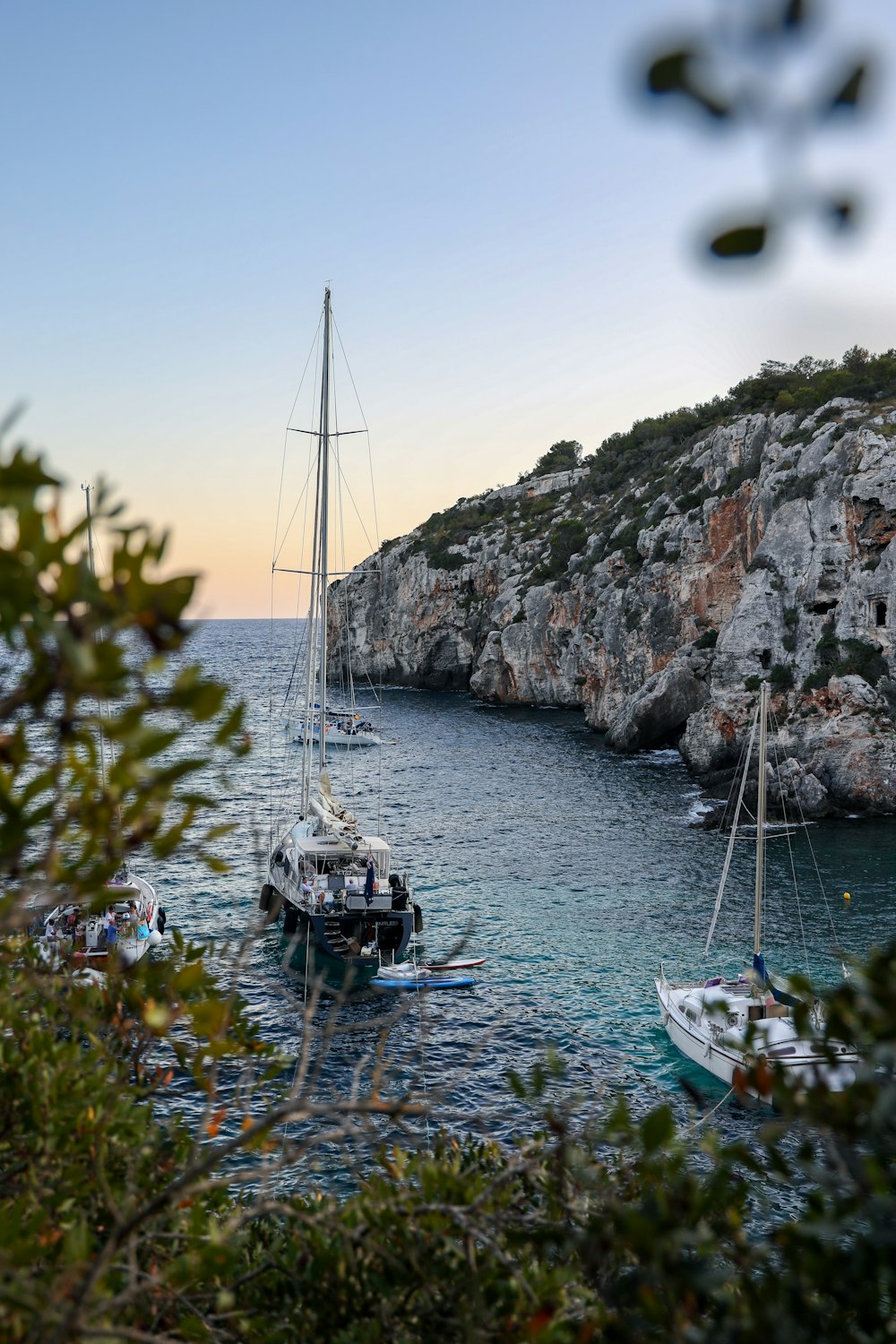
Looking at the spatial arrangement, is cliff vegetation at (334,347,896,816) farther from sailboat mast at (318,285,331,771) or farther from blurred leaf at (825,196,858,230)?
blurred leaf at (825,196,858,230)

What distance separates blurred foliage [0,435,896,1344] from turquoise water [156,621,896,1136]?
0.74m

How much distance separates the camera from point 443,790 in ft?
143

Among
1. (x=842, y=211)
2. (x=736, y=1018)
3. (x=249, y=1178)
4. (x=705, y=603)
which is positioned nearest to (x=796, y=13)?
(x=842, y=211)

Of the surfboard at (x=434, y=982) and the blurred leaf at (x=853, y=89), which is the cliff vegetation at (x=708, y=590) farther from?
the blurred leaf at (x=853, y=89)

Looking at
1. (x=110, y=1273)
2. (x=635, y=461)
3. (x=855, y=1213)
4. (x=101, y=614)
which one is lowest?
(x=110, y=1273)

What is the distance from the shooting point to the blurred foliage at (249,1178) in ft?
7.84

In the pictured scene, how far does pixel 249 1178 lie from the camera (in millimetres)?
4031

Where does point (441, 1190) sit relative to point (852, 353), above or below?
below

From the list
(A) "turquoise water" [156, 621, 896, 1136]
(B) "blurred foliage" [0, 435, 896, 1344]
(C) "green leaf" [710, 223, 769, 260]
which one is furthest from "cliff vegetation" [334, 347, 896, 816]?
(C) "green leaf" [710, 223, 769, 260]

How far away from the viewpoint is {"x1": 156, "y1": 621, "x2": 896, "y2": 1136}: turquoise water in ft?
59.4

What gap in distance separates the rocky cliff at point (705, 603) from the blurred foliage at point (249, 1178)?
3482 centimetres

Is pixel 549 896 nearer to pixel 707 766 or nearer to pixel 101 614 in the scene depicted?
pixel 707 766

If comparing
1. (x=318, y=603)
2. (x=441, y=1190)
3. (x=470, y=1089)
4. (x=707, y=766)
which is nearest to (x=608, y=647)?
(x=707, y=766)

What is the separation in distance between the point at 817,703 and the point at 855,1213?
3983 cm
